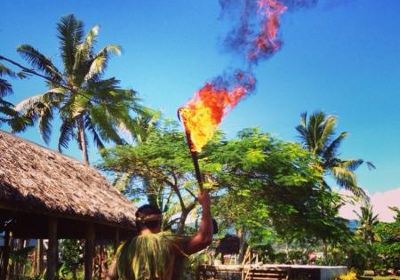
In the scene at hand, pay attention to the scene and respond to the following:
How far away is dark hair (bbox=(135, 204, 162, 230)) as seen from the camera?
10.5ft

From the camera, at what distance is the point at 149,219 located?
320cm

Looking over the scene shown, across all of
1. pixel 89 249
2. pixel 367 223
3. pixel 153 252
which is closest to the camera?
pixel 153 252

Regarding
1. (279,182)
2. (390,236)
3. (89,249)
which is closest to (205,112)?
(89,249)

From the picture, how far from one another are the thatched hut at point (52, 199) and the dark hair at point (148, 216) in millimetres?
5517

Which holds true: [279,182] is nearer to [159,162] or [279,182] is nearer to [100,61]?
[159,162]

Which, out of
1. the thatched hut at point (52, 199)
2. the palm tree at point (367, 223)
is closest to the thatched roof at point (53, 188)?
the thatched hut at point (52, 199)

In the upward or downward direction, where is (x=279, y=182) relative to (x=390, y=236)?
upward

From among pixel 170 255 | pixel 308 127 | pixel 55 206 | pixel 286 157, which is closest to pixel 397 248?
pixel 308 127

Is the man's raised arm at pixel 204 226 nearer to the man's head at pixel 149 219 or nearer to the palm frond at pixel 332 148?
the man's head at pixel 149 219

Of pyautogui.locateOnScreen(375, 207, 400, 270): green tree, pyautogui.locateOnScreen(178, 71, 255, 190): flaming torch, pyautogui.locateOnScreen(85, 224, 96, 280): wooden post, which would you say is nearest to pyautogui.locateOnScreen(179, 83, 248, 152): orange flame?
pyautogui.locateOnScreen(178, 71, 255, 190): flaming torch

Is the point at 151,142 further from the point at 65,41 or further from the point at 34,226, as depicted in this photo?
the point at 65,41

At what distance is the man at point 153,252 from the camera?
3.00 m

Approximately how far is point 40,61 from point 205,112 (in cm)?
2098

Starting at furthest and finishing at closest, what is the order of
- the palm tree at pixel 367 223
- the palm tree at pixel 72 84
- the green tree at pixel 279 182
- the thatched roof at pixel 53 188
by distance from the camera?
the palm tree at pixel 367 223
the palm tree at pixel 72 84
the green tree at pixel 279 182
the thatched roof at pixel 53 188
